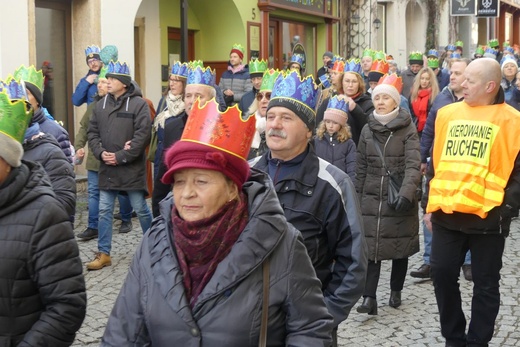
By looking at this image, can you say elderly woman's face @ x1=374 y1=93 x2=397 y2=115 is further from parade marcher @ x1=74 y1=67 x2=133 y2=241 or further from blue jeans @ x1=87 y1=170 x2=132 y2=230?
blue jeans @ x1=87 y1=170 x2=132 y2=230

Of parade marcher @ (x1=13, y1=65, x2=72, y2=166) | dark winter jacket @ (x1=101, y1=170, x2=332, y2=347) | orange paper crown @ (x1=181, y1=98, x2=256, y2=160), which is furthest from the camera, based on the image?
parade marcher @ (x1=13, y1=65, x2=72, y2=166)

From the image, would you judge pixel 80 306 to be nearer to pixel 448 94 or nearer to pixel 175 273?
pixel 175 273

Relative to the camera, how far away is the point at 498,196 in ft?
18.6

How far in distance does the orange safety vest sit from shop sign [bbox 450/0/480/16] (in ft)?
74.0

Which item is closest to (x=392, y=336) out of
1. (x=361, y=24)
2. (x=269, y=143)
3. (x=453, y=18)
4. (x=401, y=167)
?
(x=401, y=167)

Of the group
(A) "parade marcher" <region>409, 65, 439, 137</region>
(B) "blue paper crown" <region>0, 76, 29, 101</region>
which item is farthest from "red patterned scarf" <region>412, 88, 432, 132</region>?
(B) "blue paper crown" <region>0, 76, 29, 101</region>

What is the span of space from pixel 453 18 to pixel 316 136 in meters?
31.2

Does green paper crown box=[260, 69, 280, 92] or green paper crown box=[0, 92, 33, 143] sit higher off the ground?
green paper crown box=[260, 69, 280, 92]

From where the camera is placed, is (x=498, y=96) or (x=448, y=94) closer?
(x=498, y=96)

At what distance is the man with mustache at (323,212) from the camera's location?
164 inches

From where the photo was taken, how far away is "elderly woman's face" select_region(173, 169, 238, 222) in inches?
111

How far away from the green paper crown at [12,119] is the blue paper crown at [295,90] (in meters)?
1.26

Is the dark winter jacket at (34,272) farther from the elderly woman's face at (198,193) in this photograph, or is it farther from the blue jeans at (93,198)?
the blue jeans at (93,198)

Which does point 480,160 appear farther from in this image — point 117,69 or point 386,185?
point 117,69
